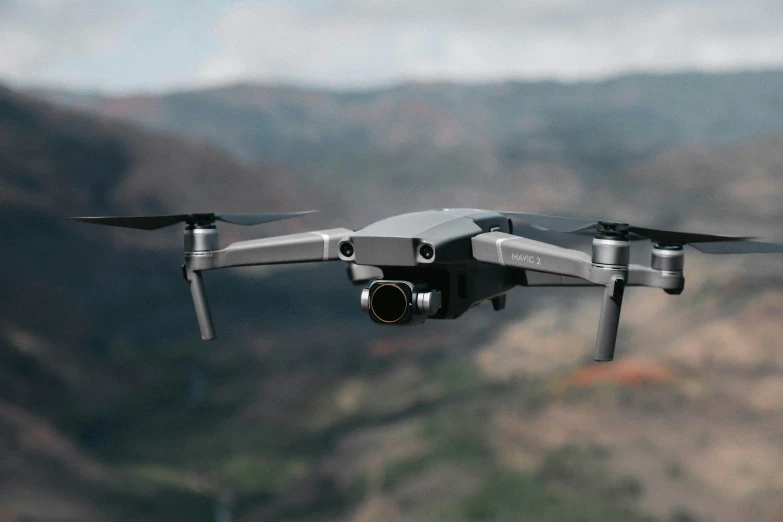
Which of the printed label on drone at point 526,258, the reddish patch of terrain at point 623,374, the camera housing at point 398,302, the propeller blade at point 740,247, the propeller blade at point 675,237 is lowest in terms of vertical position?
the reddish patch of terrain at point 623,374

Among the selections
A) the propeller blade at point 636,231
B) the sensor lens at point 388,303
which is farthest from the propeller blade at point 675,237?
the sensor lens at point 388,303

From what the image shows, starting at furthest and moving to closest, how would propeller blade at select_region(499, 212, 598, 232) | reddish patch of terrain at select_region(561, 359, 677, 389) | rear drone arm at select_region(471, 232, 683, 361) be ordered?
1. reddish patch of terrain at select_region(561, 359, 677, 389)
2. propeller blade at select_region(499, 212, 598, 232)
3. rear drone arm at select_region(471, 232, 683, 361)

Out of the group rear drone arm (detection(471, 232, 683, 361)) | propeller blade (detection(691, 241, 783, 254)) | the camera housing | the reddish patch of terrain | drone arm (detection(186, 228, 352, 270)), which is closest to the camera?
rear drone arm (detection(471, 232, 683, 361))

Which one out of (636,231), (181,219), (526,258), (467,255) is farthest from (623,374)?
(526,258)

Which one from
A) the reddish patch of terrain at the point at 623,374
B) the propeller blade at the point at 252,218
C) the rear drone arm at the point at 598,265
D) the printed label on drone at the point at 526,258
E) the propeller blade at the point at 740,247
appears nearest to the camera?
the rear drone arm at the point at 598,265

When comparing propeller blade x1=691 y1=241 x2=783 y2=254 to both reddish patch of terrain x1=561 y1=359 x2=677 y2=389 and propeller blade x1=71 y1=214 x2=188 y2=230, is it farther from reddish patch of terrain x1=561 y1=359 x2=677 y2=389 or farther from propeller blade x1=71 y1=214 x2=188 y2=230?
reddish patch of terrain x1=561 y1=359 x2=677 y2=389

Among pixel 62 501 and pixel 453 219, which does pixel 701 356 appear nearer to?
pixel 62 501

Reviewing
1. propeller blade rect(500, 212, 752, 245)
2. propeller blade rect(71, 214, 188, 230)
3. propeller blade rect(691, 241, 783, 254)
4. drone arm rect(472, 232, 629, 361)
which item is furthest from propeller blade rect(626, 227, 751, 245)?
propeller blade rect(71, 214, 188, 230)

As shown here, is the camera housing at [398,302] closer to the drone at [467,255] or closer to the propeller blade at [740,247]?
the drone at [467,255]
